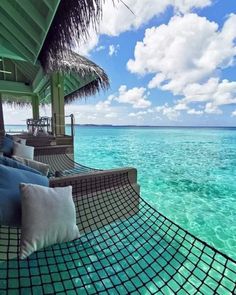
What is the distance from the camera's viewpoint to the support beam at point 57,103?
18.7 feet

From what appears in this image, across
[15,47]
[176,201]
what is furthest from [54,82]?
[176,201]

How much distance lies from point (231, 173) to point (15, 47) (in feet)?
21.1

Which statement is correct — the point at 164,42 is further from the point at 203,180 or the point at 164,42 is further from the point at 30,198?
the point at 30,198

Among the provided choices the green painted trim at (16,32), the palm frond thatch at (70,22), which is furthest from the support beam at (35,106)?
the palm frond thatch at (70,22)

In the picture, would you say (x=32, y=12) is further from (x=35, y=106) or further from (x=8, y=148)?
(x=35, y=106)

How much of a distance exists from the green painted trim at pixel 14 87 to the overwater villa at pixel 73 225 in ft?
12.0

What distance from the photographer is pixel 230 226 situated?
3117mm

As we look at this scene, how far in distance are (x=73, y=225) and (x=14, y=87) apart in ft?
25.3

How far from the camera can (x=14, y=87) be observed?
25.3 ft

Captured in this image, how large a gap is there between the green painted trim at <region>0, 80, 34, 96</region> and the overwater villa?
3.64m

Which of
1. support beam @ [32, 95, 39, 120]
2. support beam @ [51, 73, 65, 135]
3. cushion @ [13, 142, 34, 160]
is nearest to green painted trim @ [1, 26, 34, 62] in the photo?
support beam @ [51, 73, 65, 135]

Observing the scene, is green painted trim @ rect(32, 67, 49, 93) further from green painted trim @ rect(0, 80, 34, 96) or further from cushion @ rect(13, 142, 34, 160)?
cushion @ rect(13, 142, 34, 160)

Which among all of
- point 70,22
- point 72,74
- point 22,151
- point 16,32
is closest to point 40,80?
point 72,74

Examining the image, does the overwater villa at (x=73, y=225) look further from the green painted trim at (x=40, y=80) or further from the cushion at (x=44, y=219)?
the green painted trim at (x=40, y=80)
